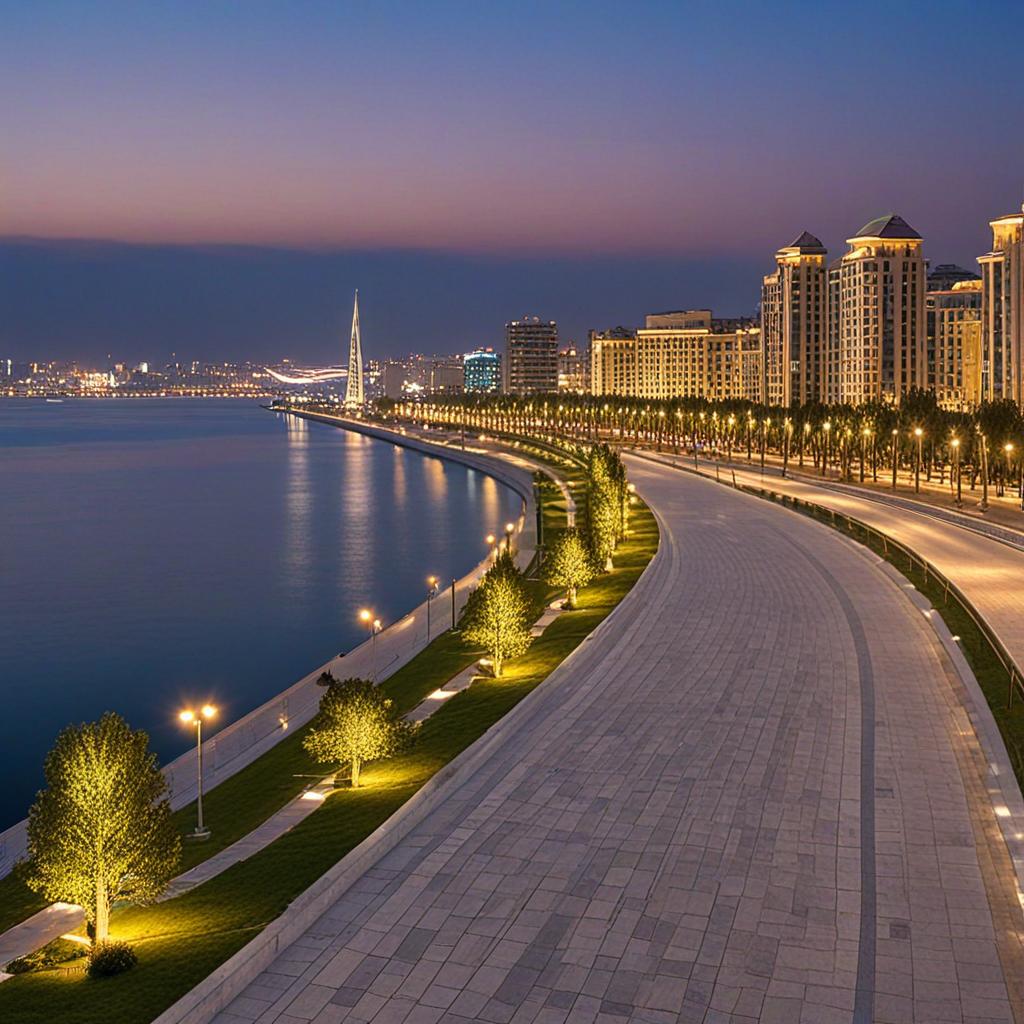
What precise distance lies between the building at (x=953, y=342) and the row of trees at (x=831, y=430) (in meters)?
28.2

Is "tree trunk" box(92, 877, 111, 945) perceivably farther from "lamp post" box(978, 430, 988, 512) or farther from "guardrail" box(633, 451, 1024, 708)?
"lamp post" box(978, 430, 988, 512)

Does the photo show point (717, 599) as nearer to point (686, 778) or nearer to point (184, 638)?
point (686, 778)

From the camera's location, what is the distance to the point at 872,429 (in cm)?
5647

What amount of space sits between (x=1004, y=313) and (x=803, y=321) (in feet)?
109

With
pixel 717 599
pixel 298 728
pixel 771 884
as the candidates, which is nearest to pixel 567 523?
pixel 717 599

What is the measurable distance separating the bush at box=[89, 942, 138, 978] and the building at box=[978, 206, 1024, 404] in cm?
8989

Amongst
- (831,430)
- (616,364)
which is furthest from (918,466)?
(616,364)

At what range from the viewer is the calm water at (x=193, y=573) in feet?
92.7

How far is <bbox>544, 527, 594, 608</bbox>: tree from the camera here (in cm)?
2747

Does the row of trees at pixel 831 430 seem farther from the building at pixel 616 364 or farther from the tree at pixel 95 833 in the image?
the building at pixel 616 364

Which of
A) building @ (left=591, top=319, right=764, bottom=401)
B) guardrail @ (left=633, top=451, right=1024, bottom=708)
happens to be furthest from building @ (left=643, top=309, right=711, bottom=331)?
guardrail @ (left=633, top=451, right=1024, bottom=708)

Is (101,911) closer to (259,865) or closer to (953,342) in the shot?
(259,865)

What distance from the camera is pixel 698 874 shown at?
10.8 meters

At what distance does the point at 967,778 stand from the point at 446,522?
48222 mm
